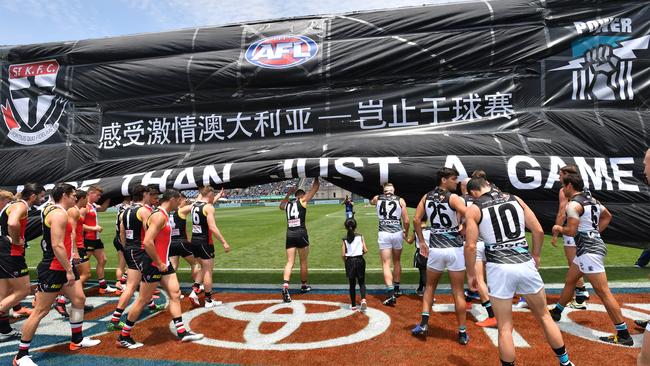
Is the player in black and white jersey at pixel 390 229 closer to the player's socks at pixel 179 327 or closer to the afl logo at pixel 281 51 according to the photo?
the afl logo at pixel 281 51

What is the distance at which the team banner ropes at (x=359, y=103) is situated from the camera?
6.21 metres

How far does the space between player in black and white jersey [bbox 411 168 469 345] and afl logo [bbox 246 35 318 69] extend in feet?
12.3

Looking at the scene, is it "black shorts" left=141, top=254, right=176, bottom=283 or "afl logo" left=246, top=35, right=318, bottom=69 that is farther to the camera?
"afl logo" left=246, top=35, right=318, bottom=69

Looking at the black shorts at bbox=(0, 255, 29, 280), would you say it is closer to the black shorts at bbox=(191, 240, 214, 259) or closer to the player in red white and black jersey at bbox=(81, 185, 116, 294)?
the player in red white and black jersey at bbox=(81, 185, 116, 294)

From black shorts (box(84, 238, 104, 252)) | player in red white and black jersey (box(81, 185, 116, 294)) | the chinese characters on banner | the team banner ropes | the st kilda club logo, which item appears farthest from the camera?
black shorts (box(84, 238, 104, 252))

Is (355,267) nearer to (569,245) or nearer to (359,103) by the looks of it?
(359,103)

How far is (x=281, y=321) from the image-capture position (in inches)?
227

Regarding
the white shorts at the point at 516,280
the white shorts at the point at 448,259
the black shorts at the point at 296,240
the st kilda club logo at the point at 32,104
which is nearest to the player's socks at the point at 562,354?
the white shorts at the point at 516,280

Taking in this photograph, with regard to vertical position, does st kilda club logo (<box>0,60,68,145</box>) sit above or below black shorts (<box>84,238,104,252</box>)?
above

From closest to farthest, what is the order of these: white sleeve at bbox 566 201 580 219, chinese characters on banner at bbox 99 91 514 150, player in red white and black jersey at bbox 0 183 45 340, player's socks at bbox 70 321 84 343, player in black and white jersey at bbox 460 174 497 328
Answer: white sleeve at bbox 566 201 580 219, player's socks at bbox 70 321 84 343, player in red white and black jersey at bbox 0 183 45 340, player in black and white jersey at bbox 460 174 497 328, chinese characters on banner at bbox 99 91 514 150

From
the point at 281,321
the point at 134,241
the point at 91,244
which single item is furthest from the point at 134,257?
the point at 91,244

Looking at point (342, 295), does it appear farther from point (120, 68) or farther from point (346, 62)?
point (120, 68)

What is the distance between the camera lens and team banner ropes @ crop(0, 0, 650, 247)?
621 centimetres

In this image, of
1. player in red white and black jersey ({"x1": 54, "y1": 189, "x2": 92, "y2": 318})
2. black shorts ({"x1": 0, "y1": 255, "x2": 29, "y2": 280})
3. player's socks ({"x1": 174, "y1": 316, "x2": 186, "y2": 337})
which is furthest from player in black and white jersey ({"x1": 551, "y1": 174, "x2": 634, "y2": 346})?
black shorts ({"x1": 0, "y1": 255, "x2": 29, "y2": 280})
